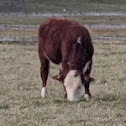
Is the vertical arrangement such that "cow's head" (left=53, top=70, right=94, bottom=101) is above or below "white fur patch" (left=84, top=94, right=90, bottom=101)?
above

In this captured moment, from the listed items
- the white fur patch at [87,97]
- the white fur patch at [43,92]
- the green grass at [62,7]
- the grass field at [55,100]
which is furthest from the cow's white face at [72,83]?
the green grass at [62,7]

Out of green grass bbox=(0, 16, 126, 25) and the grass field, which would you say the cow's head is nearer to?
the grass field

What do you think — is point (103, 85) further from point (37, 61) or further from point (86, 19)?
point (86, 19)

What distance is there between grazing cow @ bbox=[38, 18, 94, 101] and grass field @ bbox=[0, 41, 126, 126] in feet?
1.09

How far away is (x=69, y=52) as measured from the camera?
8055 millimetres

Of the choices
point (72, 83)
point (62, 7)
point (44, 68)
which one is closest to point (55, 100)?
point (72, 83)

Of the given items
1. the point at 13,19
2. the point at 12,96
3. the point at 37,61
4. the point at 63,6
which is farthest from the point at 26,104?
the point at 63,6

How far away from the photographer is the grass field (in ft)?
23.0

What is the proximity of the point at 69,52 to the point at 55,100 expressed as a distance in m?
0.91

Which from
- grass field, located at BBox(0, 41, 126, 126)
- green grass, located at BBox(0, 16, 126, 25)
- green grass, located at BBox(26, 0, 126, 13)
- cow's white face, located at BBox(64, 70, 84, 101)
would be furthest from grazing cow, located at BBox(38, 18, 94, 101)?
green grass, located at BBox(26, 0, 126, 13)

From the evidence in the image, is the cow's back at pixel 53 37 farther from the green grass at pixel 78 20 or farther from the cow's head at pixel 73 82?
the green grass at pixel 78 20

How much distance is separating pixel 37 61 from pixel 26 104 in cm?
569

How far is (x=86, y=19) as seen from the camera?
101ft

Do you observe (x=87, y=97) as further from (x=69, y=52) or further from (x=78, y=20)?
(x=78, y=20)
